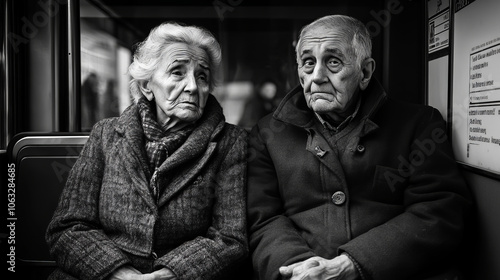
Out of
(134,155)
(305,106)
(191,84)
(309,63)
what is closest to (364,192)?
(305,106)

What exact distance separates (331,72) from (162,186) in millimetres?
884

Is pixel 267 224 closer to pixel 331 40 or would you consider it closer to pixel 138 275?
pixel 138 275

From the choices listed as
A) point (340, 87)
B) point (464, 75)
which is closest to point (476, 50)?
point (464, 75)

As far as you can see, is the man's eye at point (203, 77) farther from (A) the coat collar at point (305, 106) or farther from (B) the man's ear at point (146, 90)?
(A) the coat collar at point (305, 106)

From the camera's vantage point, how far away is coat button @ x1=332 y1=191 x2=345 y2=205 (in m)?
2.25


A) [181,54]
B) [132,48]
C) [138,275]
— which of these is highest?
[132,48]

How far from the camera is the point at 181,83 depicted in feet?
7.84

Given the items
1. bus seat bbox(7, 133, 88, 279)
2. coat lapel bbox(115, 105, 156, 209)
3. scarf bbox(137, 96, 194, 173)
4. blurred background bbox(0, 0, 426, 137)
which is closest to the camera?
coat lapel bbox(115, 105, 156, 209)

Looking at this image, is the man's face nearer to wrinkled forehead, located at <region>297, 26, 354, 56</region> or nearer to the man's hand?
wrinkled forehead, located at <region>297, 26, 354, 56</region>

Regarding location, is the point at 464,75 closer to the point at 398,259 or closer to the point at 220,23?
the point at 398,259

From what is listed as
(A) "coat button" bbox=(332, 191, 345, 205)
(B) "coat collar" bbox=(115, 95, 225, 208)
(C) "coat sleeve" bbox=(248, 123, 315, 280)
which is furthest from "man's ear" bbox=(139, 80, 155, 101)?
(A) "coat button" bbox=(332, 191, 345, 205)

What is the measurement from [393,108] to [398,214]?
47 cm

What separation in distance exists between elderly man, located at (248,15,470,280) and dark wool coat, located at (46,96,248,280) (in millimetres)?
138

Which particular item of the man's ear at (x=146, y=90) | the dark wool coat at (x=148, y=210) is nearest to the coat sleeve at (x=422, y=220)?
the dark wool coat at (x=148, y=210)
